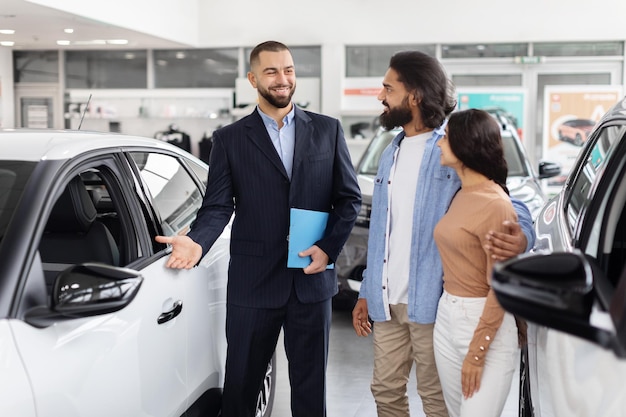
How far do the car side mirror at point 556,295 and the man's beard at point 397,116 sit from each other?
149cm

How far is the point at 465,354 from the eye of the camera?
2.57 m

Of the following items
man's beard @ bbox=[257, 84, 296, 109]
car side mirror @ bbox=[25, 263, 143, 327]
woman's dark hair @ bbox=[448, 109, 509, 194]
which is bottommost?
car side mirror @ bbox=[25, 263, 143, 327]

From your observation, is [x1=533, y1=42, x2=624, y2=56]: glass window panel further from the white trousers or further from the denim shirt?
the white trousers

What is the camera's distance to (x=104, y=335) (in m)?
2.25

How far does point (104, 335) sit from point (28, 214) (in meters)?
0.39

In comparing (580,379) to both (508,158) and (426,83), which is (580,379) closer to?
(426,83)

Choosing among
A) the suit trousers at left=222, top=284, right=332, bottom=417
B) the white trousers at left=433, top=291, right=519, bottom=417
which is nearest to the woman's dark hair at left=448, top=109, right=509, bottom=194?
the white trousers at left=433, top=291, right=519, bottom=417

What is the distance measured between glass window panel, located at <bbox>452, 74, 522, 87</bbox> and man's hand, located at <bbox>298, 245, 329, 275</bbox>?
33.6ft

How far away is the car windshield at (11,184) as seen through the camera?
2.24 metres

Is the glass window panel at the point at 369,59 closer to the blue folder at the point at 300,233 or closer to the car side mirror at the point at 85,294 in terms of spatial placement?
the blue folder at the point at 300,233

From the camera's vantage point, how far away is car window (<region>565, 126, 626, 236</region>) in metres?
2.37

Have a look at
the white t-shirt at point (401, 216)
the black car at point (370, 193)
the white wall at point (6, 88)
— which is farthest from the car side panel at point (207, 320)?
the white wall at point (6, 88)

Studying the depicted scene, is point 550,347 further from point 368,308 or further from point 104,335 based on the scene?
point 104,335

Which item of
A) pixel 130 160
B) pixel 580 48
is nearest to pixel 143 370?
pixel 130 160
